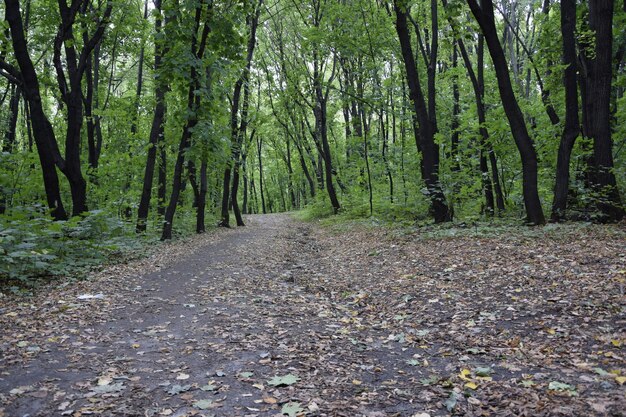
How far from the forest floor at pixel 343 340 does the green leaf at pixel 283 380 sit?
2cm

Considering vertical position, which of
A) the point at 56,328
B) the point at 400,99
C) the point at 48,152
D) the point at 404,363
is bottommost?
the point at 404,363

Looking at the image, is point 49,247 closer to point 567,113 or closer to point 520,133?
point 520,133

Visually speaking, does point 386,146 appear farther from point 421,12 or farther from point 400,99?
point 421,12

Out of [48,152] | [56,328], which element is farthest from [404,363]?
[48,152]

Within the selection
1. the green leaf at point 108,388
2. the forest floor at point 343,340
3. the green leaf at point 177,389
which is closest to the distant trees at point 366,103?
the forest floor at point 343,340

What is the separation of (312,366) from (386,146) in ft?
58.4

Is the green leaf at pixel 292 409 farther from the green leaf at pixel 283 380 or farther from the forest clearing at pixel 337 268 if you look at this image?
the green leaf at pixel 283 380

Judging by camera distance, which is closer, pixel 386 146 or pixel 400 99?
pixel 400 99

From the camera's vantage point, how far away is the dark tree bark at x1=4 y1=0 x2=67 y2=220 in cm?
878

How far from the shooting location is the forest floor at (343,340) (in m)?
3.18

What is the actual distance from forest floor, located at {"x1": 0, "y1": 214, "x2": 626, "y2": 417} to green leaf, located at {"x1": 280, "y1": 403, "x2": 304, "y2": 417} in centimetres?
2

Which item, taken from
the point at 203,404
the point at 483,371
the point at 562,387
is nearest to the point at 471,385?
the point at 483,371

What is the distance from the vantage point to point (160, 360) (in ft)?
13.2

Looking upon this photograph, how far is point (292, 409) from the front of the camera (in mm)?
3100
